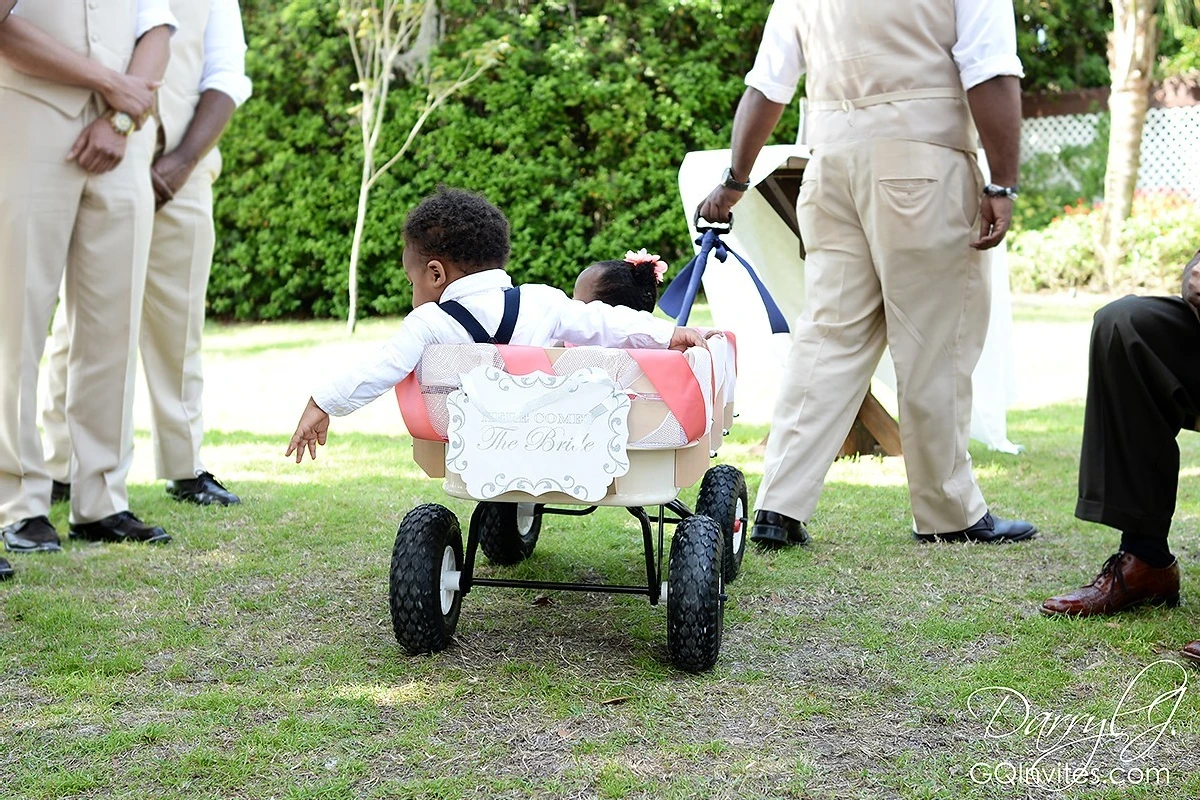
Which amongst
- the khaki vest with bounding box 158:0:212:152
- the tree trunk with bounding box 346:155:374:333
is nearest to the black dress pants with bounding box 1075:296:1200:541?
the khaki vest with bounding box 158:0:212:152

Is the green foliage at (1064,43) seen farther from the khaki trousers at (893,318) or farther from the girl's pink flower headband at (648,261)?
the girl's pink flower headband at (648,261)

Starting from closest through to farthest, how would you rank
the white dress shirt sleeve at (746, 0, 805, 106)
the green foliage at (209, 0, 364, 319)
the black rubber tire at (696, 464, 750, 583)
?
the black rubber tire at (696, 464, 750, 583) < the white dress shirt sleeve at (746, 0, 805, 106) < the green foliage at (209, 0, 364, 319)

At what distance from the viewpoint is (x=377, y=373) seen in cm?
276

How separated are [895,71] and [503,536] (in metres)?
1.74

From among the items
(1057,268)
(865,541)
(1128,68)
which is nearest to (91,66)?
(865,541)

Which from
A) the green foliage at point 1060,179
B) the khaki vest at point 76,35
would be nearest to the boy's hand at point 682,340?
the khaki vest at point 76,35

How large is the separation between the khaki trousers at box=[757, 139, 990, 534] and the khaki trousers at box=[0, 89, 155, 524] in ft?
6.65

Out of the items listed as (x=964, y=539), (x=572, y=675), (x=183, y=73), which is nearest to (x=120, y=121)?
(x=183, y=73)

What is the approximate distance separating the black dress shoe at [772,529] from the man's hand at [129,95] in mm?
2187

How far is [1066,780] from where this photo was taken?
2.18 m

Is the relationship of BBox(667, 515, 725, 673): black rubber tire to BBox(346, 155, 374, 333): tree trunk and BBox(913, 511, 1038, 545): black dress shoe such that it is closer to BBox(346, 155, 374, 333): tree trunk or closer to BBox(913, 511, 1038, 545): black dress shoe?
BBox(913, 511, 1038, 545): black dress shoe

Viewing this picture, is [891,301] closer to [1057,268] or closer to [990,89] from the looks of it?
[990,89]

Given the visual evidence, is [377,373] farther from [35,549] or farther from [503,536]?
[35,549]

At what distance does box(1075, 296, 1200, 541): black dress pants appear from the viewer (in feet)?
9.41
